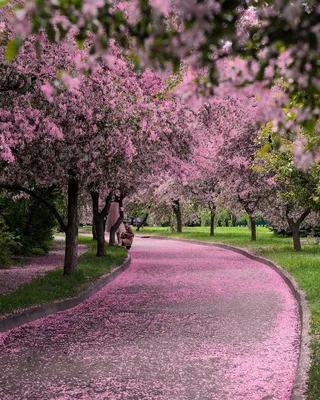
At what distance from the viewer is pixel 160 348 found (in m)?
7.79

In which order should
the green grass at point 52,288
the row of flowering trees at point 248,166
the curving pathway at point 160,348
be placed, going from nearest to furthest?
1. the curving pathway at point 160,348
2. the green grass at point 52,288
3. the row of flowering trees at point 248,166

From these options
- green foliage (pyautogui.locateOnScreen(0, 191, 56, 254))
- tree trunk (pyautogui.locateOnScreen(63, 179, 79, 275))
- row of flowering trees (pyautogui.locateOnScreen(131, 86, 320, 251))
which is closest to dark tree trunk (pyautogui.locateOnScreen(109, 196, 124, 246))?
row of flowering trees (pyautogui.locateOnScreen(131, 86, 320, 251))

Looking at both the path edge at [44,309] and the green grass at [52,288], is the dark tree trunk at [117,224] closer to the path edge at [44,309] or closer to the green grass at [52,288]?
the green grass at [52,288]

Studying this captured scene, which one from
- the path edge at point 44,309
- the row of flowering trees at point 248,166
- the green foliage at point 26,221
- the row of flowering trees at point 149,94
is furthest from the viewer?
the green foliage at point 26,221

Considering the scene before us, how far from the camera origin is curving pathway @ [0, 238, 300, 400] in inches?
236

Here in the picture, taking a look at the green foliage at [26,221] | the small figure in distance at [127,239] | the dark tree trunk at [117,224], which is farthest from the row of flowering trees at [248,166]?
the green foliage at [26,221]

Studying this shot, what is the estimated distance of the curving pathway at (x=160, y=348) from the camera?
600 cm

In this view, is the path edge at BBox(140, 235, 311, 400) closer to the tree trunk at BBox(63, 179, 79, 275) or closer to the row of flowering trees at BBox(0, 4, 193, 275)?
the row of flowering trees at BBox(0, 4, 193, 275)

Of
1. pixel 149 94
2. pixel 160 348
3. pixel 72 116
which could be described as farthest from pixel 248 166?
pixel 160 348

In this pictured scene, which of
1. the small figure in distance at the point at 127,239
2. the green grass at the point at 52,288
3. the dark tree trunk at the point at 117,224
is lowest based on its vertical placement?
the green grass at the point at 52,288

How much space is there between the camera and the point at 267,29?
2998 mm

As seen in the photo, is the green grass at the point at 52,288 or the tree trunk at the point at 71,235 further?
the tree trunk at the point at 71,235

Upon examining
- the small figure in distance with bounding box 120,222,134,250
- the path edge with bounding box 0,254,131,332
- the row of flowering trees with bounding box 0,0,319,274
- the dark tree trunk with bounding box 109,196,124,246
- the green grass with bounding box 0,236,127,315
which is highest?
the row of flowering trees with bounding box 0,0,319,274

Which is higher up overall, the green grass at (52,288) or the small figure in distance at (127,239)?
the small figure in distance at (127,239)
